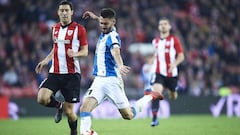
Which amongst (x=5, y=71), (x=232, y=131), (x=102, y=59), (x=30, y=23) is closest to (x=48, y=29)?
(x=30, y=23)

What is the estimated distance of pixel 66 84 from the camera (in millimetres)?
9984

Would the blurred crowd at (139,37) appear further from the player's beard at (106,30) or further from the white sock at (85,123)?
the white sock at (85,123)

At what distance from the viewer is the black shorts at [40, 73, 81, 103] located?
9.89 metres

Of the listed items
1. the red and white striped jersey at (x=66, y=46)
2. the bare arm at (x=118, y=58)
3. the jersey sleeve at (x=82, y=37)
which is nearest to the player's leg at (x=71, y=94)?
the red and white striped jersey at (x=66, y=46)

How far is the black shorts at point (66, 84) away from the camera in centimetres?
989

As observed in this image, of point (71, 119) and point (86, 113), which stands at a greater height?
point (86, 113)

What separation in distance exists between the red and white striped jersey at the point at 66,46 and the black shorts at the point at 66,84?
89mm

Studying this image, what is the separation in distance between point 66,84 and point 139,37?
12.6 metres

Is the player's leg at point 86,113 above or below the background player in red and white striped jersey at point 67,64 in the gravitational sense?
below

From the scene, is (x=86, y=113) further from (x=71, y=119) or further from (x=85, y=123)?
(x=71, y=119)

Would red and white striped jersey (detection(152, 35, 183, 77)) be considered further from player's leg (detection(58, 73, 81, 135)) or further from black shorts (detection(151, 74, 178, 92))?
player's leg (detection(58, 73, 81, 135))

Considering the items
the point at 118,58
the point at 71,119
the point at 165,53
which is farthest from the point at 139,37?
the point at 118,58

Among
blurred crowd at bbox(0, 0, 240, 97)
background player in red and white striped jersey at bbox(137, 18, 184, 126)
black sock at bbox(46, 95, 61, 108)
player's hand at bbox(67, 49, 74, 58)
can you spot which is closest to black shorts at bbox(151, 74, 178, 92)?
background player in red and white striped jersey at bbox(137, 18, 184, 126)

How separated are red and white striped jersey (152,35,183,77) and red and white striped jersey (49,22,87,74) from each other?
4379mm
